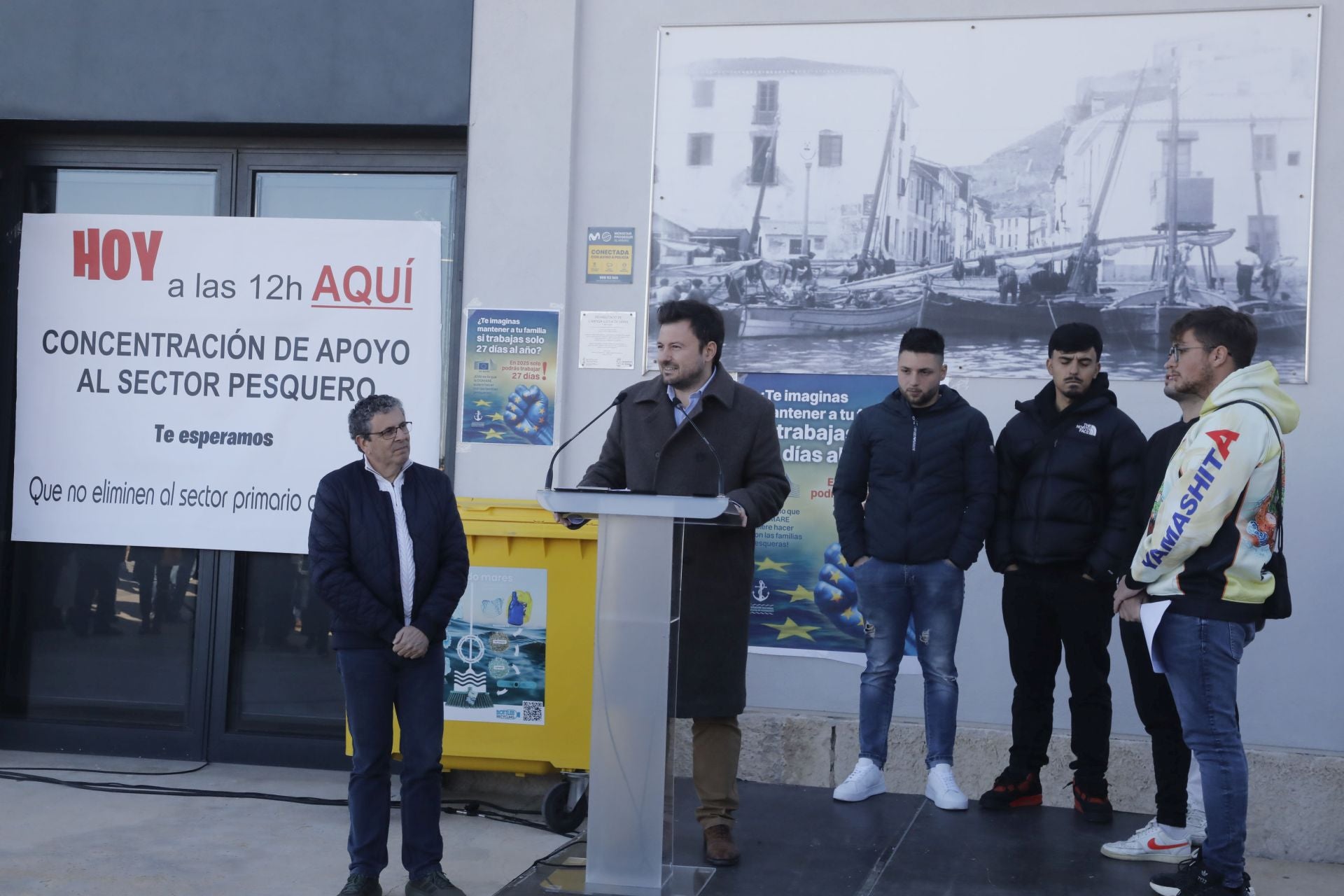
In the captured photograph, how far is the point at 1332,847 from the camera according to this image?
514 centimetres

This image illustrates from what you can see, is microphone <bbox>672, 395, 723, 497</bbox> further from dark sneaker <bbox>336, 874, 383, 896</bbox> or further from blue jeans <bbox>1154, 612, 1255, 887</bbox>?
dark sneaker <bbox>336, 874, 383, 896</bbox>

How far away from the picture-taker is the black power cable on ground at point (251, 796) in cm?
554

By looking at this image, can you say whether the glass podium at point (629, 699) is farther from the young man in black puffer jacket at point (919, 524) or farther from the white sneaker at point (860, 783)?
the white sneaker at point (860, 783)

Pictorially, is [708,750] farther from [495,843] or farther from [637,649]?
[495,843]

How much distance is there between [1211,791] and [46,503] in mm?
5498

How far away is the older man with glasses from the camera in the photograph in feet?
13.6

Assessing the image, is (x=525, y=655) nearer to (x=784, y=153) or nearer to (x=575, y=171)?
(x=575, y=171)

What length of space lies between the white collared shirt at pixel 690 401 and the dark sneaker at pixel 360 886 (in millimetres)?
1858

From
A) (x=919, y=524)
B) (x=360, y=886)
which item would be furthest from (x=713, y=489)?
(x=360, y=886)

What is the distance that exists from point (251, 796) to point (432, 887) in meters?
1.83

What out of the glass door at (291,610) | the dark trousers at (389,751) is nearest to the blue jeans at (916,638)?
the dark trousers at (389,751)

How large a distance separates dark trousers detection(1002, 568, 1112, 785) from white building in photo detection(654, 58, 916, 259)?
5.67 feet

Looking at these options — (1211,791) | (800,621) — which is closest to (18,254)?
(800,621)

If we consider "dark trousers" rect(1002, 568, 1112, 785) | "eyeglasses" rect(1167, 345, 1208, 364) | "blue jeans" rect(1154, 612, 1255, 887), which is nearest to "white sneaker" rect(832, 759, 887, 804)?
"dark trousers" rect(1002, 568, 1112, 785)
